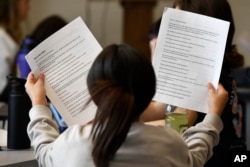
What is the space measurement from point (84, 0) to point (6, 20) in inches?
60.1

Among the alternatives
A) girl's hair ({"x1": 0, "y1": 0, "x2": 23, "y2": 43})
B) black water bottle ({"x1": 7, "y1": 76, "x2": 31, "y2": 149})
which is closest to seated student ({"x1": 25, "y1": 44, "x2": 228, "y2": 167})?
black water bottle ({"x1": 7, "y1": 76, "x2": 31, "y2": 149})

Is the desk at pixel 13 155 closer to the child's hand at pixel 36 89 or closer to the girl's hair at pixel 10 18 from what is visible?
the child's hand at pixel 36 89

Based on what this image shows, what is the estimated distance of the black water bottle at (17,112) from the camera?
1.73m

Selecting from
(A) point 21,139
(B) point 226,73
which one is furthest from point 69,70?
(B) point 226,73

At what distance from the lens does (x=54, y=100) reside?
160cm

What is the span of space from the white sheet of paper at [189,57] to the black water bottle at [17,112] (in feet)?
1.26

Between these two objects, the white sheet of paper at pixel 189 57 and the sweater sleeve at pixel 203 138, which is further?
the white sheet of paper at pixel 189 57

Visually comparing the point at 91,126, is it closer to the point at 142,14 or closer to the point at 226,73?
the point at 226,73

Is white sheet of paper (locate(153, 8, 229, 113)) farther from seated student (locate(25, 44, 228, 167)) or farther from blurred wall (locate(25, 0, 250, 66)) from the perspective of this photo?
blurred wall (locate(25, 0, 250, 66))

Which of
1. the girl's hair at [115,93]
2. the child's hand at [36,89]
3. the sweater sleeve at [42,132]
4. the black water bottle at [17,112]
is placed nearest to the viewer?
the girl's hair at [115,93]

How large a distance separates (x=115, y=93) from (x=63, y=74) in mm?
338

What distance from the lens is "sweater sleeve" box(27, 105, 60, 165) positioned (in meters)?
1.42

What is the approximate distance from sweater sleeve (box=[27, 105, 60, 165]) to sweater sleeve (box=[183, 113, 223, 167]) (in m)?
0.33

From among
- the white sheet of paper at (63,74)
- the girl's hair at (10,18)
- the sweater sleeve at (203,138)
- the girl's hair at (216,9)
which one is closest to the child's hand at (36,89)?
the white sheet of paper at (63,74)
